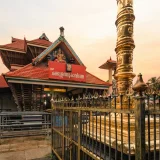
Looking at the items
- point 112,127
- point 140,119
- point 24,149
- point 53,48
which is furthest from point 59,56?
point 140,119

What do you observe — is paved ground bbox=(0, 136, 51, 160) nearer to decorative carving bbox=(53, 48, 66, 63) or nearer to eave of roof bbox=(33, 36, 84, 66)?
eave of roof bbox=(33, 36, 84, 66)

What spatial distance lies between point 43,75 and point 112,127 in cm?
927

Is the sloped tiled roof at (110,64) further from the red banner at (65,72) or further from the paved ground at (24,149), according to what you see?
the paved ground at (24,149)

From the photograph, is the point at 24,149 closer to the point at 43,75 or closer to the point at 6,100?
the point at 43,75

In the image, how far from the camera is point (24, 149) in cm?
599

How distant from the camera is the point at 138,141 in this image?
1.62 meters

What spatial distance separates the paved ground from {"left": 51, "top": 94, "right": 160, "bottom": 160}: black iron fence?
103 cm

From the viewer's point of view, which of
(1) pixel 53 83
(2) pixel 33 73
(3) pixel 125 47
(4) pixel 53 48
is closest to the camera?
(3) pixel 125 47

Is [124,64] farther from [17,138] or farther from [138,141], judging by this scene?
[17,138]

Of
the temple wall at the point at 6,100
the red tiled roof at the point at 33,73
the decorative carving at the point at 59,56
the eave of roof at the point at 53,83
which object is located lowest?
the temple wall at the point at 6,100

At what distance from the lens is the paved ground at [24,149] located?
5281 millimetres

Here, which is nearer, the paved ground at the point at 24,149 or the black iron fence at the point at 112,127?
the black iron fence at the point at 112,127

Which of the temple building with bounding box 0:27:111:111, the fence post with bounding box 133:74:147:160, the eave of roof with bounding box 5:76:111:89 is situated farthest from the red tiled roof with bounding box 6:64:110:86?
the fence post with bounding box 133:74:147:160

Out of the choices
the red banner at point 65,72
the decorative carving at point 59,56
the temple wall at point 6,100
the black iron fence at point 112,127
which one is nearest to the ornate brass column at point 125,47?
the black iron fence at point 112,127
